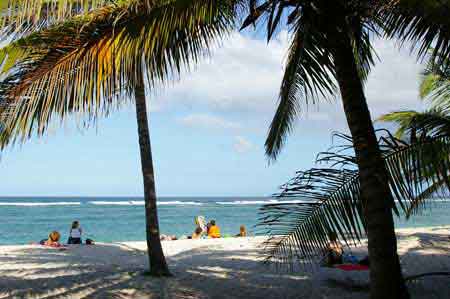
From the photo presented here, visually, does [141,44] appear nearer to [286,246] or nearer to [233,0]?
[233,0]

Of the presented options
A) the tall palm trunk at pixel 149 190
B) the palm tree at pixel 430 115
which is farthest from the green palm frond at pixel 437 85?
the tall palm trunk at pixel 149 190

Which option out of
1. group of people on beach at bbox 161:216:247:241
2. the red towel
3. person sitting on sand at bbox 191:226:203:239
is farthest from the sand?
person sitting on sand at bbox 191:226:203:239

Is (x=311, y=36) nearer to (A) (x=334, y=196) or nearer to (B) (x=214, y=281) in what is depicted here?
(A) (x=334, y=196)

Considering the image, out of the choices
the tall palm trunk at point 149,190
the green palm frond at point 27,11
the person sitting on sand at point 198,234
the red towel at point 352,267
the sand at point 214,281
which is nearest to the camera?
the green palm frond at point 27,11

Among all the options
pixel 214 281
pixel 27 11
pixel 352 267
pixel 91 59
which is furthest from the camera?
pixel 352 267

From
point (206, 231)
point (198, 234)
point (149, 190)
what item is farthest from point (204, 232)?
point (149, 190)

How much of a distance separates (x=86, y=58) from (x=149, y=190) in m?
4.70

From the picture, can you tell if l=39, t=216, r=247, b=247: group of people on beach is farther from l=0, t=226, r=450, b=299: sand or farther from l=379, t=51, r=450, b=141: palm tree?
l=379, t=51, r=450, b=141: palm tree

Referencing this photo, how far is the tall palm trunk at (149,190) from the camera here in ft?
26.3

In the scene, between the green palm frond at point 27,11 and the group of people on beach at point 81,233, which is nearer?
the green palm frond at point 27,11

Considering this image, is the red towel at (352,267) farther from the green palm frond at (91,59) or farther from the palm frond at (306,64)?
the green palm frond at (91,59)

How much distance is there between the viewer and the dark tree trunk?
3941 mm

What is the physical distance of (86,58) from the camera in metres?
3.61

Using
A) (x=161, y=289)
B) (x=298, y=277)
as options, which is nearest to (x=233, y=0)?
(x=161, y=289)
